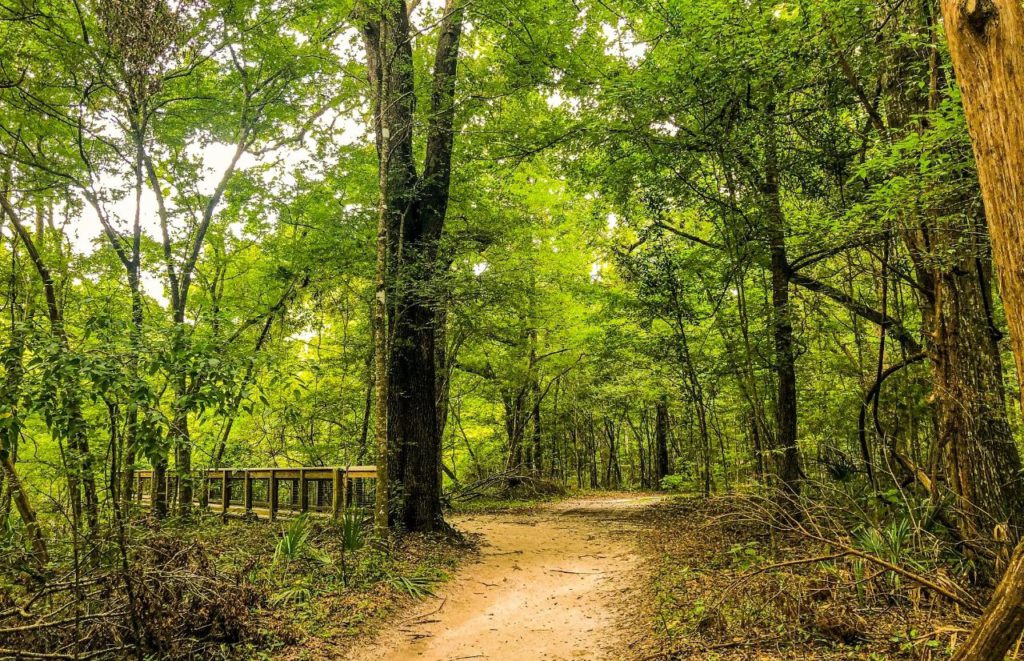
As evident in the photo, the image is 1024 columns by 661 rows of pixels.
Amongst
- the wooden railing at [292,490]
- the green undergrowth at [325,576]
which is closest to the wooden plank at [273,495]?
the wooden railing at [292,490]

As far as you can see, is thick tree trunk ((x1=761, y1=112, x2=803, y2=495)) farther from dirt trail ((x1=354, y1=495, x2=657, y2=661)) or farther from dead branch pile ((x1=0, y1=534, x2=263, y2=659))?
dead branch pile ((x1=0, y1=534, x2=263, y2=659))

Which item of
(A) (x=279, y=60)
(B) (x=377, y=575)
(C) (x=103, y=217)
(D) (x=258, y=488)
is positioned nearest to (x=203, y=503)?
(D) (x=258, y=488)

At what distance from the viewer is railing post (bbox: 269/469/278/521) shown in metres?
9.89

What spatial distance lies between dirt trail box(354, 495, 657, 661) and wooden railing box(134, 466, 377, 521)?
2.32m

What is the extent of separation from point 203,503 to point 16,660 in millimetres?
7918

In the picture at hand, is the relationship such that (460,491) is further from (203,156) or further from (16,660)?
(16,660)

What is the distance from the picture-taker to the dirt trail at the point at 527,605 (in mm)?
4844

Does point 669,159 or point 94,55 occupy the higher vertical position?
point 94,55

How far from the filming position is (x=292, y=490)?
9.95 m

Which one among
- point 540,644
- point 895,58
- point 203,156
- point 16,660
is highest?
point 203,156

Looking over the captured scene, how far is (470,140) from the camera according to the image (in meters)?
10.1

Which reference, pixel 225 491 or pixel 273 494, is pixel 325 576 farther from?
pixel 225 491

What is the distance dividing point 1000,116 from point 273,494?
1087 cm

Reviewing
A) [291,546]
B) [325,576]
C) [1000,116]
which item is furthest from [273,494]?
[1000,116]
